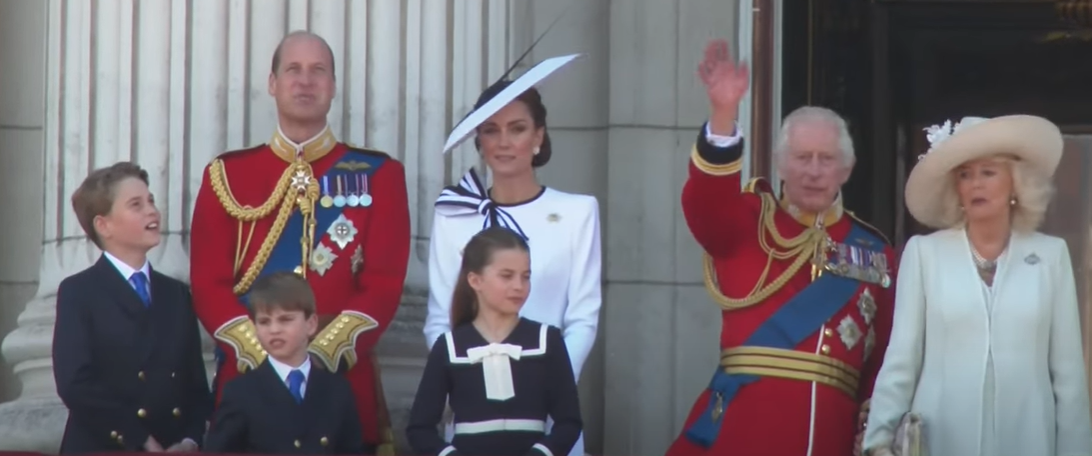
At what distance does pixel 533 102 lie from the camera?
27.0 ft

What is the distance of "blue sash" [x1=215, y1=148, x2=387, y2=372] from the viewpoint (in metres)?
8.23

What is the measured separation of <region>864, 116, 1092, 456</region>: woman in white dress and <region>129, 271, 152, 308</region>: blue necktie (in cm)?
189

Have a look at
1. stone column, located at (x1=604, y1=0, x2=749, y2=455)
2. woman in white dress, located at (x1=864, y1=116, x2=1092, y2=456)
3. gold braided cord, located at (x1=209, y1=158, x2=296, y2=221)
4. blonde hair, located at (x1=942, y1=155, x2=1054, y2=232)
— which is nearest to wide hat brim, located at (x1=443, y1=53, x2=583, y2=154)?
gold braided cord, located at (x1=209, y1=158, x2=296, y2=221)

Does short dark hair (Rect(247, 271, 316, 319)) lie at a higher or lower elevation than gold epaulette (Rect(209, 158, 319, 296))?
lower

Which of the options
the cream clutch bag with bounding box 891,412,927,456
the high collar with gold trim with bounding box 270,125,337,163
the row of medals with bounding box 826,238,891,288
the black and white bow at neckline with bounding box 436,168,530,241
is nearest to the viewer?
the cream clutch bag with bounding box 891,412,927,456

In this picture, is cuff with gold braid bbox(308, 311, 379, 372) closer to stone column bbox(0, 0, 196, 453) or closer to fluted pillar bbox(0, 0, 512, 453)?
fluted pillar bbox(0, 0, 512, 453)

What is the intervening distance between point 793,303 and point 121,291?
1737mm

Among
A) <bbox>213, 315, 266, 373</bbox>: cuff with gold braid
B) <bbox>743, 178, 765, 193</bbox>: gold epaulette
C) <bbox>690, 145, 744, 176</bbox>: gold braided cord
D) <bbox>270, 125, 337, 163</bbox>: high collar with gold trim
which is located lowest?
<bbox>213, 315, 266, 373</bbox>: cuff with gold braid

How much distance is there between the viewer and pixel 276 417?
766 centimetres

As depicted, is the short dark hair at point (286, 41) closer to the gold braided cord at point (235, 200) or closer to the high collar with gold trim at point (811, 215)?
the gold braided cord at point (235, 200)

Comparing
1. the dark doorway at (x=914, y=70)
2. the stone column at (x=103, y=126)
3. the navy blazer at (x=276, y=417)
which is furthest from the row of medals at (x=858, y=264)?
Result: the dark doorway at (x=914, y=70)

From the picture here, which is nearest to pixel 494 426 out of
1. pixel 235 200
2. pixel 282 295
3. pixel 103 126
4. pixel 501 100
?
pixel 282 295

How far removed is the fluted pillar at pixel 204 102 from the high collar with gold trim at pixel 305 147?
0.56m

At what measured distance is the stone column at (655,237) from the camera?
396 inches
